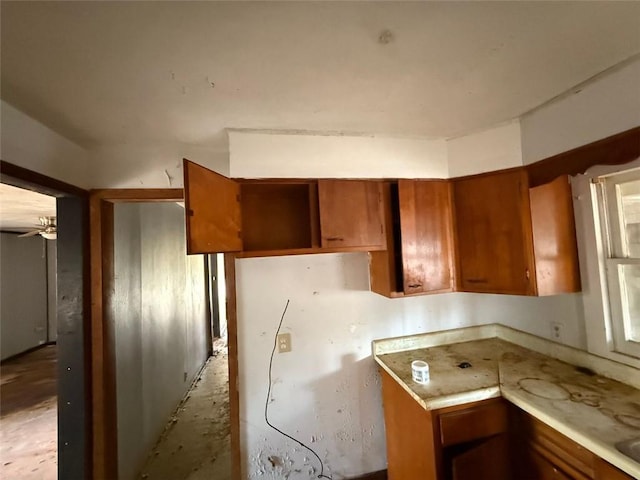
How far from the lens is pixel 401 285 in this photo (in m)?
1.59

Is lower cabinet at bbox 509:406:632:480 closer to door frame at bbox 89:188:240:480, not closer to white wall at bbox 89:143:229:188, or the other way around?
door frame at bbox 89:188:240:480

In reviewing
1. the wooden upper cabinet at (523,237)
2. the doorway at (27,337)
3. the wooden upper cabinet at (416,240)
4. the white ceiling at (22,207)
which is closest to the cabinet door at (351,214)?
the wooden upper cabinet at (416,240)

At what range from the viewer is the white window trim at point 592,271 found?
1.28 meters

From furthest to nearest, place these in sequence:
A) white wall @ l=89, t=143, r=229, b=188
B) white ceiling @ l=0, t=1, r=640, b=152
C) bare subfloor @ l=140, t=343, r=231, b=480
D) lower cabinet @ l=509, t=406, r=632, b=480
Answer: bare subfloor @ l=140, t=343, r=231, b=480
white wall @ l=89, t=143, r=229, b=188
lower cabinet @ l=509, t=406, r=632, b=480
white ceiling @ l=0, t=1, r=640, b=152

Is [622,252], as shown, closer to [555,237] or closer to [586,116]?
[555,237]

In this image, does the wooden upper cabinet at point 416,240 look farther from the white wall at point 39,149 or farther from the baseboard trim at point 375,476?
the white wall at point 39,149

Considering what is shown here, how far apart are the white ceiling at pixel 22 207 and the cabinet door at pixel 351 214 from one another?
7.28ft

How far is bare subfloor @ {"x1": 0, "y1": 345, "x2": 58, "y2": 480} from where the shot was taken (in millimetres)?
2119

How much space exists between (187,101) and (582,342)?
2.26 metres

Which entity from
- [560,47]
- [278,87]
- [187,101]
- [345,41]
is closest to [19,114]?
[187,101]

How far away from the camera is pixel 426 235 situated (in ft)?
5.21

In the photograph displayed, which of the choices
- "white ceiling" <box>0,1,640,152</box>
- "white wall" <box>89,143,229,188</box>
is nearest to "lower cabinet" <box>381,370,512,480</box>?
"white ceiling" <box>0,1,640,152</box>

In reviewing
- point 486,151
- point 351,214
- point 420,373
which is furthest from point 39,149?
point 486,151

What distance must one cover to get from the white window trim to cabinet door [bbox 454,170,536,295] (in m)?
0.25
